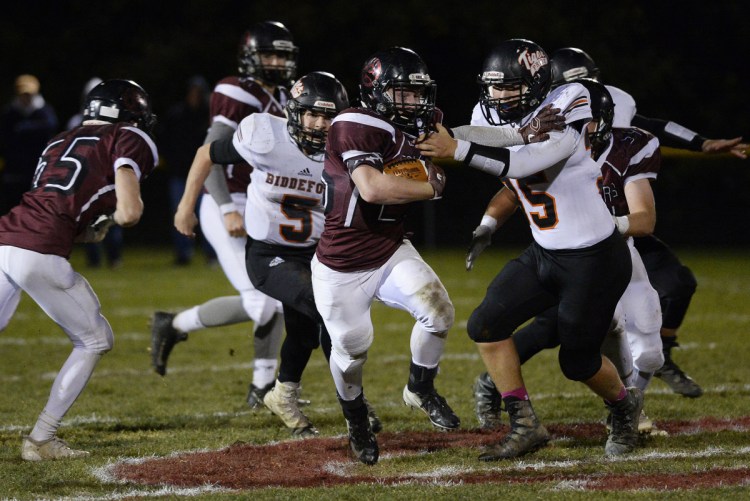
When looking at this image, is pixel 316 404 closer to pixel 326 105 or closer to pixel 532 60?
pixel 326 105

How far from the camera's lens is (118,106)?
4.54 metres

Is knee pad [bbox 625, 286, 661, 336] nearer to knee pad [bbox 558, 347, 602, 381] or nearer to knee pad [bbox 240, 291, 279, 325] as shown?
knee pad [bbox 558, 347, 602, 381]

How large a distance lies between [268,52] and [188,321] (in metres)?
1.48

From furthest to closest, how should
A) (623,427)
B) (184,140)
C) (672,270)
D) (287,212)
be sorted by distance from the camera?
(184,140), (672,270), (287,212), (623,427)

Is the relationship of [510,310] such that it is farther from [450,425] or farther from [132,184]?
[132,184]

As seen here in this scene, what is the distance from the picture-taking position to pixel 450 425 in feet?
14.3

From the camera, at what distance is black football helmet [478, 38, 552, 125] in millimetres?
4023

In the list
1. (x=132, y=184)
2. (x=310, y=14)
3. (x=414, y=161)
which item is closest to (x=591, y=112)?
(x=414, y=161)

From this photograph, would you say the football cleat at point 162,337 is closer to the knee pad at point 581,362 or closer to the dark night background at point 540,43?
the knee pad at point 581,362

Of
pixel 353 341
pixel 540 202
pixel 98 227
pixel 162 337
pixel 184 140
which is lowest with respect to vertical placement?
pixel 184 140

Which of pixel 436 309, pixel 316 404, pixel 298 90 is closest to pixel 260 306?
pixel 316 404

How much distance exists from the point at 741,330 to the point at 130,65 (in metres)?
12.5

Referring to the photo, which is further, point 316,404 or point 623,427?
point 316,404

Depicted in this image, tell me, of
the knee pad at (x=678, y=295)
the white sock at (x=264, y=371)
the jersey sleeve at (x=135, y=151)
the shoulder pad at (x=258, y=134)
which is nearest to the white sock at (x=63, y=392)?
the jersey sleeve at (x=135, y=151)
